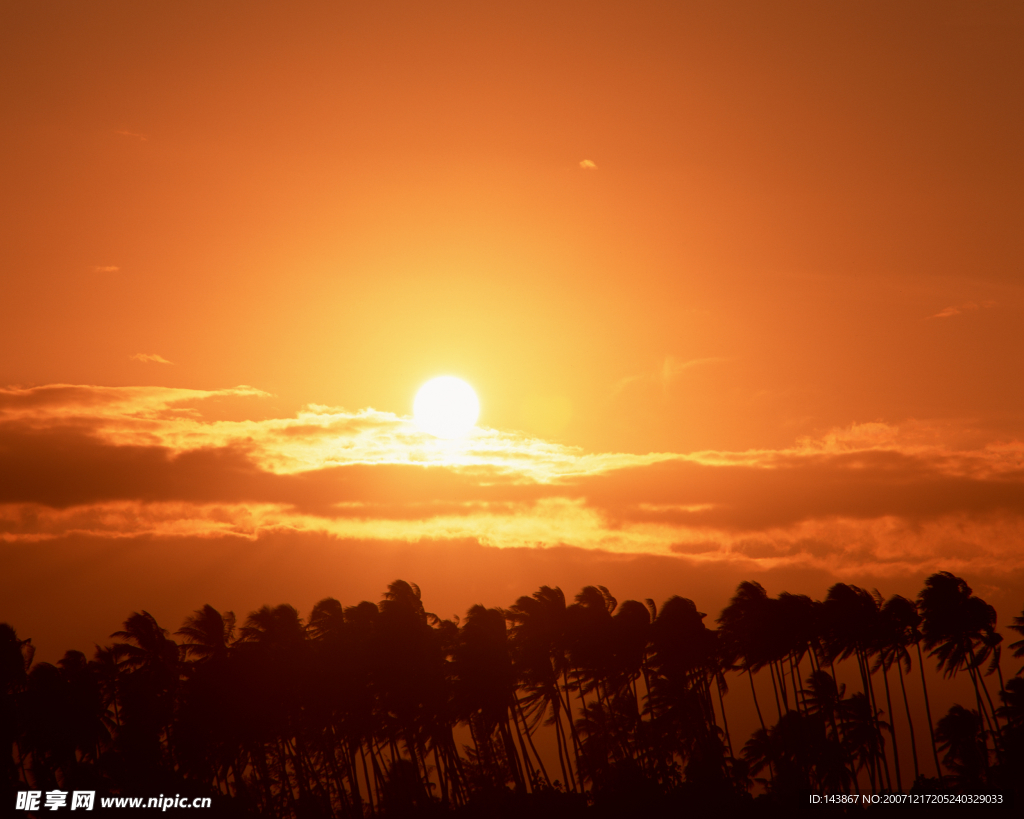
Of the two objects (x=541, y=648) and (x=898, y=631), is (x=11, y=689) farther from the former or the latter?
(x=898, y=631)

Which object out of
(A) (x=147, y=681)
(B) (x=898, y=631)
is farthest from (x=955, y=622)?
(A) (x=147, y=681)

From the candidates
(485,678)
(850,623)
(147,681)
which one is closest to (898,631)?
(850,623)

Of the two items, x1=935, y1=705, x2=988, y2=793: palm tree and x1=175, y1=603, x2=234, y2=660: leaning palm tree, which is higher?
x1=175, y1=603, x2=234, y2=660: leaning palm tree

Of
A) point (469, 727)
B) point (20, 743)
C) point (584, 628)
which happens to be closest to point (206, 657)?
point (20, 743)

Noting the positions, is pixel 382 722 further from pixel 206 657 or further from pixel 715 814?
pixel 715 814

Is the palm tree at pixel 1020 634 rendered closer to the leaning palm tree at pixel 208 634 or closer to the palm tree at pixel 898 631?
the palm tree at pixel 898 631

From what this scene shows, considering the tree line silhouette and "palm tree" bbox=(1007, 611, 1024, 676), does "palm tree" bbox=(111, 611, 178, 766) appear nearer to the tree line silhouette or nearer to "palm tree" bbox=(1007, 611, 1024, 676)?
the tree line silhouette

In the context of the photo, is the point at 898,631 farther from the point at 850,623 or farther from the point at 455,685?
the point at 455,685

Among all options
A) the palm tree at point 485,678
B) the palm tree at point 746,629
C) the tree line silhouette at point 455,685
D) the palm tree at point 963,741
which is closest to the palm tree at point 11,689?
the tree line silhouette at point 455,685

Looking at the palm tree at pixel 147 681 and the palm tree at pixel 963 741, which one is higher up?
the palm tree at pixel 147 681

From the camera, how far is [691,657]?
79312 mm

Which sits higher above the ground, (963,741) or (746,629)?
(746,629)

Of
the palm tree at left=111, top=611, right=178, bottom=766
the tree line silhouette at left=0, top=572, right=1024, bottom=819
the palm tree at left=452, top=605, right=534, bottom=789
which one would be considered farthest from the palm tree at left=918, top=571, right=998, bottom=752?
the palm tree at left=111, top=611, right=178, bottom=766

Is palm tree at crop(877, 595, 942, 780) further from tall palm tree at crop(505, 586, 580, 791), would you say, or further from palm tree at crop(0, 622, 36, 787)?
palm tree at crop(0, 622, 36, 787)
